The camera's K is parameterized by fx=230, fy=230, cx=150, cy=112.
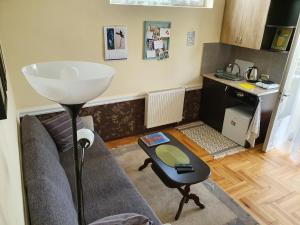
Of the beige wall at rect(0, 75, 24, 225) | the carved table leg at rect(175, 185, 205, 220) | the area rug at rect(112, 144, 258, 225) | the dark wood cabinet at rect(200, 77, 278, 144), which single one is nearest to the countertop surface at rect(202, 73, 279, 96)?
the dark wood cabinet at rect(200, 77, 278, 144)

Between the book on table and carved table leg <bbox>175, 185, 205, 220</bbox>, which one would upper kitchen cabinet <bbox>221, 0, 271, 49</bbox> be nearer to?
the book on table

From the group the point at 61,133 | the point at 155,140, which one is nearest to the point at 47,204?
the point at 61,133

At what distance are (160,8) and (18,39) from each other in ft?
5.54

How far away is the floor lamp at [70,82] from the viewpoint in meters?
0.70

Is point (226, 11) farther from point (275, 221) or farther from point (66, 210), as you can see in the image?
point (66, 210)

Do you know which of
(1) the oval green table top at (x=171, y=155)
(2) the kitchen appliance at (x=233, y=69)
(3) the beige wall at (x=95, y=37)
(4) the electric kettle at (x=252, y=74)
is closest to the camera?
(1) the oval green table top at (x=171, y=155)

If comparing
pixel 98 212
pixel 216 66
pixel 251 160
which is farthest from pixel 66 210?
pixel 216 66

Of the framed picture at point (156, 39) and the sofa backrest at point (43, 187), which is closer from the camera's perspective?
the sofa backrest at point (43, 187)

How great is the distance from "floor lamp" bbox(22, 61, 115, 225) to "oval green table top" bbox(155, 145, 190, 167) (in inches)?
51.8

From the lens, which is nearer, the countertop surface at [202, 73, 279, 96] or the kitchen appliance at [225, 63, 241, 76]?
the countertop surface at [202, 73, 279, 96]

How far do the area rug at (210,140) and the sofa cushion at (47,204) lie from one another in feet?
7.16

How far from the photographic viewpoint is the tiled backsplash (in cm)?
321

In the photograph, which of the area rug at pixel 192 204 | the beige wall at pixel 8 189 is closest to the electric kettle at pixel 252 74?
the area rug at pixel 192 204

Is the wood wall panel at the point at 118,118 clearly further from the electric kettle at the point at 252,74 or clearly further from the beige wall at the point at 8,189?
the beige wall at the point at 8,189
